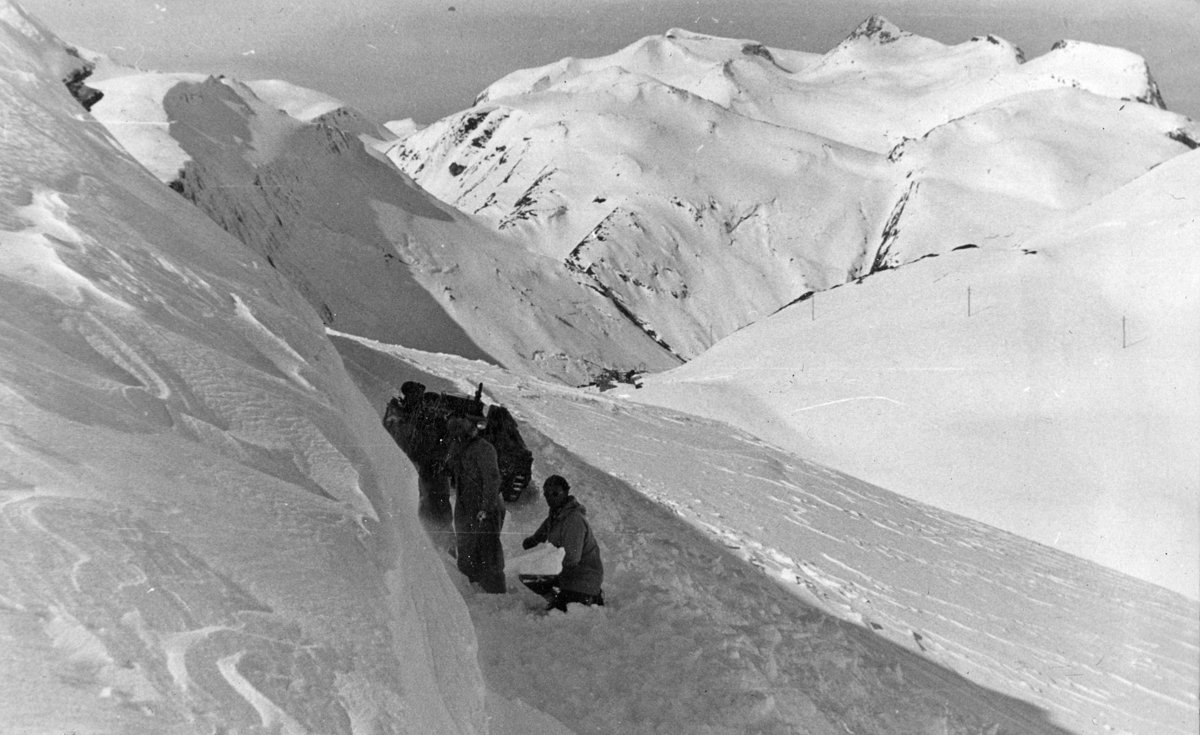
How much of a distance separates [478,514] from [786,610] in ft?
9.72

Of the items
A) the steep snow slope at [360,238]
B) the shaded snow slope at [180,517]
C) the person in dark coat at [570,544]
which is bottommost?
the steep snow slope at [360,238]

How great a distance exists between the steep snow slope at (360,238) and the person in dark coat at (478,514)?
34.9 m

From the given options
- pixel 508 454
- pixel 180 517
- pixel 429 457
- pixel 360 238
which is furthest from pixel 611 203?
pixel 180 517

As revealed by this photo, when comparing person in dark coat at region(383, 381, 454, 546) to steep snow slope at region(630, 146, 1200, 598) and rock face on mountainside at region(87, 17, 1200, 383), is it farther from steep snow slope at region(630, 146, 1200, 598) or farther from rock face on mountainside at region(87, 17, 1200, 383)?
rock face on mountainside at region(87, 17, 1200, 383)

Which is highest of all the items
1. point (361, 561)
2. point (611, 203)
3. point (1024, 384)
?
point (361, 561)

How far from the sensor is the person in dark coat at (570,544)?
7.07 meters

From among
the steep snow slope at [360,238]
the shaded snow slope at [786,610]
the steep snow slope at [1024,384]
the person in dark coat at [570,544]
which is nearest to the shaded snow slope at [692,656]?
the shaded snow slope at [786,610]

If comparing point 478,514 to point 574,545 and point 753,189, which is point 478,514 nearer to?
point 574,545

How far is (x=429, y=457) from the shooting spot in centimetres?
840

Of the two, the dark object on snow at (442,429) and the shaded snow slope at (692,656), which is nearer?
the shaded snow slope at (692,656)

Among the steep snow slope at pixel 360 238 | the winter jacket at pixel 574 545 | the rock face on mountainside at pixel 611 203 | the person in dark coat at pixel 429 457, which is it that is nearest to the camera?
the winter jacket at pixel 574 545

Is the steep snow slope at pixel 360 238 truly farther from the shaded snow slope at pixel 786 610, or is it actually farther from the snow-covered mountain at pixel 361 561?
the snow-covered mountain at pixel 361 561

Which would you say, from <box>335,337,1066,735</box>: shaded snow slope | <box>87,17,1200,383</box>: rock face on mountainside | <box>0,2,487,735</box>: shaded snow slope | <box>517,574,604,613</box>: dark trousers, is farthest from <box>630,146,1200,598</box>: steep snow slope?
<box>87,17,1200,383</box>: rock face on mountainside

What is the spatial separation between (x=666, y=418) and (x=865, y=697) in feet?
38.4
